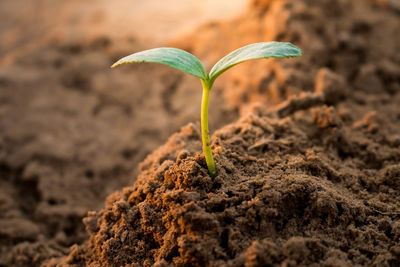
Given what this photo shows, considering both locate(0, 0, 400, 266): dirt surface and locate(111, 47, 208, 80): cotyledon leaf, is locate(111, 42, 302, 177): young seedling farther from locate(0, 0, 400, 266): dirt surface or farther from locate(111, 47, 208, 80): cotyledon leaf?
locate(0, 0, 400, 266): dirt surface

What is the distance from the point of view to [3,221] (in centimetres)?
176

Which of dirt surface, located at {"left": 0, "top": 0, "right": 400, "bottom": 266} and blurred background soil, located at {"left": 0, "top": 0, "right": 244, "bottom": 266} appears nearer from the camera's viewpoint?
dirt surface, located at {"left": 0, "top": 0, "right": 400, "bottom": 266}

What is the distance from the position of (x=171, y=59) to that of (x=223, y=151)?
1.43ft

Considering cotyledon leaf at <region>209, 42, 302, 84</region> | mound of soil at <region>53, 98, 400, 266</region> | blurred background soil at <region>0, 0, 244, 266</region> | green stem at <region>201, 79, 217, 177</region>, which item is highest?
blurred background soil at <region>0, 0, 244, 266</region>

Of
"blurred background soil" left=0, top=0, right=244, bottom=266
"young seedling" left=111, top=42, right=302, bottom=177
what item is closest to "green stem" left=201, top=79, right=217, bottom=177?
"young seedling" left=111, top=42, right=302, bottom=177

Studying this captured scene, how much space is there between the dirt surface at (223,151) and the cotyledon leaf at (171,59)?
0.32 m

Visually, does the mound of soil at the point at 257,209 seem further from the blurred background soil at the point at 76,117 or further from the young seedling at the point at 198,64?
the blurred background soil at the point at 76,117

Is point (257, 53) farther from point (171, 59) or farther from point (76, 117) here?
point (76, 117)

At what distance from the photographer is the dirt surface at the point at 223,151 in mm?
1074

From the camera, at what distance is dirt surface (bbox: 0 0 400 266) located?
1.07 m

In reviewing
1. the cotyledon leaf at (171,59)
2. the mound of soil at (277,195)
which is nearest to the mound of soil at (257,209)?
the mound of soil at (277,195)

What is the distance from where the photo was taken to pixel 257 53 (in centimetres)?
103

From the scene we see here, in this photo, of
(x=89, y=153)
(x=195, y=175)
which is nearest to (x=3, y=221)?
(x=89, y=153)

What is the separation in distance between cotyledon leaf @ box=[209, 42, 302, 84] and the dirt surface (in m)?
0.33
